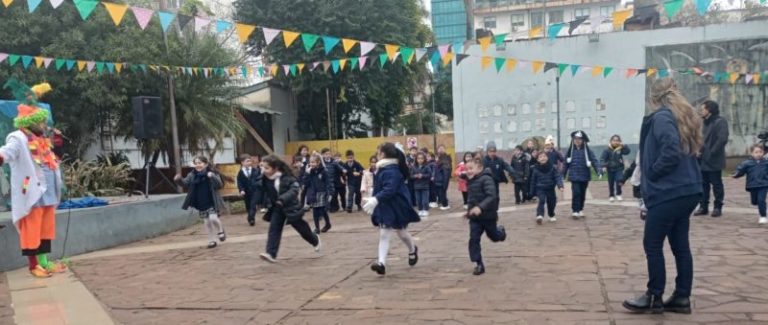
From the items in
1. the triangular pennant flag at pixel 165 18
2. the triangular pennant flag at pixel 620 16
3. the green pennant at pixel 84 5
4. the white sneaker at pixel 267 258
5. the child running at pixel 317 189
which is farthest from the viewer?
the child running at pixel 317 189

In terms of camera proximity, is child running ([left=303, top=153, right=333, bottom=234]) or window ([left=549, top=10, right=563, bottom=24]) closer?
child running ([left=303, top=153, right=333, bottom=234])

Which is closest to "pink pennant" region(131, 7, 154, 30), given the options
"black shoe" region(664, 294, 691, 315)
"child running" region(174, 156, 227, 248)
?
"child running" region(174, 156, 227, 248)

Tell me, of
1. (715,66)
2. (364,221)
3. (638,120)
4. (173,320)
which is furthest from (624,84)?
(173,320)

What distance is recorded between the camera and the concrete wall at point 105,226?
7672mm

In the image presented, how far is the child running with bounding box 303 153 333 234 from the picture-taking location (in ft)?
33.5

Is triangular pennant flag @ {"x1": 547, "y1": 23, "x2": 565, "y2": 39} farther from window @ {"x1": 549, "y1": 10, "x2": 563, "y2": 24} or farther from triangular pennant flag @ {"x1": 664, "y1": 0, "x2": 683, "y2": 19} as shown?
window @ {"x1": 549, "y1": 10, "x2": 563, "y2": 24}

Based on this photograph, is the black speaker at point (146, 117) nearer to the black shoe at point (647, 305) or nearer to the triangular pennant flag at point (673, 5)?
the triangular pennant flag at point (673, 5)

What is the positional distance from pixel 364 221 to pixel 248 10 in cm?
1730

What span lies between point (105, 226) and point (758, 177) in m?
10.0

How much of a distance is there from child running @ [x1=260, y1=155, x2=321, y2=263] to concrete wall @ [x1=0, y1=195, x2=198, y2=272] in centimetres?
328

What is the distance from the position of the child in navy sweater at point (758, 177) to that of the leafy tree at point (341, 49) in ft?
57.0

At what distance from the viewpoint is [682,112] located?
4371 millimetres

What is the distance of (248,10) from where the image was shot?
85.2ft

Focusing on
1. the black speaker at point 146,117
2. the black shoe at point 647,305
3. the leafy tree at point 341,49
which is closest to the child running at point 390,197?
the black shoe at point 647,305
